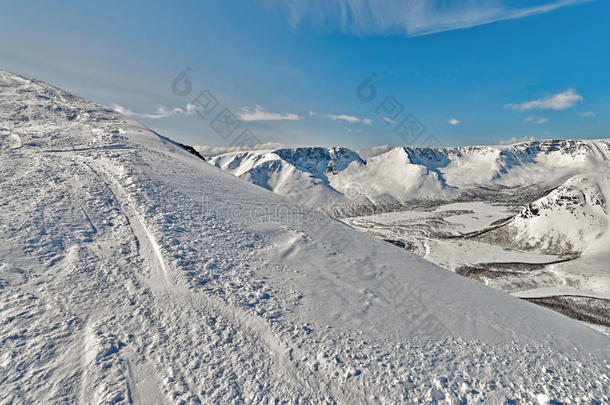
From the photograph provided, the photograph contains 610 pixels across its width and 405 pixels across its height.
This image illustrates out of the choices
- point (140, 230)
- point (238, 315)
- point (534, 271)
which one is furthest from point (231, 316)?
point (534, 271)

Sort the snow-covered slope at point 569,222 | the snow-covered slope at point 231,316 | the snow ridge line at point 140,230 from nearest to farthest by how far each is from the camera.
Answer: the snow-covered slope at point 231,316 → the snow ridge line at point 140,230 → the snow-covered slope at point 569,222

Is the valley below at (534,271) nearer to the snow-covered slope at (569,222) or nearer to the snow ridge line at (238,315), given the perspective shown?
the snow-covered slope at (569,222)

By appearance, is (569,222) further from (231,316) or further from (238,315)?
(231,316)

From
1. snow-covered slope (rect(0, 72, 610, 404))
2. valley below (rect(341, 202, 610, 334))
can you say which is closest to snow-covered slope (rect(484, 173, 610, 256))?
valley below (rect(341, 202, 610, 334))

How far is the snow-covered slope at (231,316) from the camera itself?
6641 millimetres

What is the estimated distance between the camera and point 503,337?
398 inches

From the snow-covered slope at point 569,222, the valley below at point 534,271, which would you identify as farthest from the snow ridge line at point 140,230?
the snow-covered slope at point 569,222

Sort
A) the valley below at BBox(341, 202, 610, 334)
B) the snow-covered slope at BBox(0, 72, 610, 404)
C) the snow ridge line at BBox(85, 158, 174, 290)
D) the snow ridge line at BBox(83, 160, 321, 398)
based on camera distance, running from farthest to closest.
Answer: the valley below at BBox(341, 202, 610, 334) < the snow ridge line at BBox(85, 158, 174, 290) < the snow ridge line at BBox(83, 160, 321, 398) < the snow-covered slope at BBox(0, 72, 610, 404)

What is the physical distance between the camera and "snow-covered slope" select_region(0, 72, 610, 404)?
6.64 meters

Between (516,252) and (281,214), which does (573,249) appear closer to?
(516,252)

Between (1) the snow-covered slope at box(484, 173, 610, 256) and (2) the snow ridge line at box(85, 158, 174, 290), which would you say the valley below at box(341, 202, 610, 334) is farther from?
(2) the snow ridge line at box(85, 158, 174, 290)

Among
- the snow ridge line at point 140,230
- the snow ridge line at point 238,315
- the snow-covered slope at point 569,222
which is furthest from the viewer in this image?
the snow-covered slope at point 569,222

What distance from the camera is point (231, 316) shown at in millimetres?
8711

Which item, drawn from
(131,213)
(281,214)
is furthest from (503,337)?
(131,213)
